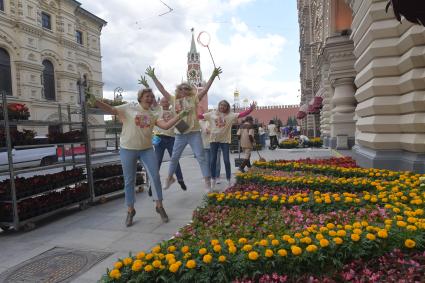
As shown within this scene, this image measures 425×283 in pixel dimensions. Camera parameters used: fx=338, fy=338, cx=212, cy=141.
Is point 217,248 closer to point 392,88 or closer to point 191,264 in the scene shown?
point 191,264

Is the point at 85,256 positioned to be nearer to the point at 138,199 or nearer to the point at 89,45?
the point at 138,199

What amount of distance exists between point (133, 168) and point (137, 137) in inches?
19.9

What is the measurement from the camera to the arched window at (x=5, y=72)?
27.0m

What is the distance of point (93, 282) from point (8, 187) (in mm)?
2887

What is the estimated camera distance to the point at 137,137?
16.2ft

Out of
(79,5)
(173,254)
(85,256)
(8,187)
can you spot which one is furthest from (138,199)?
(79,5)

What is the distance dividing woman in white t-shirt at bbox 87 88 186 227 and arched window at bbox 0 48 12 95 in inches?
1060

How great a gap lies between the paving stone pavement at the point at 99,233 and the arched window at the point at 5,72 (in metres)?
25.8

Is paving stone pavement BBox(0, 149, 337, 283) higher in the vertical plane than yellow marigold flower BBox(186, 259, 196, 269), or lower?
lower

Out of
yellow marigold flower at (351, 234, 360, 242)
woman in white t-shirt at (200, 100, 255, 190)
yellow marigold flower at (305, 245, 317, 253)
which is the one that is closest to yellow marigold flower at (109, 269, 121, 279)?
yellow marigold flower at (305, 245, 317, 253)

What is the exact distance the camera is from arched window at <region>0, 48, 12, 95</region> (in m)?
27.0

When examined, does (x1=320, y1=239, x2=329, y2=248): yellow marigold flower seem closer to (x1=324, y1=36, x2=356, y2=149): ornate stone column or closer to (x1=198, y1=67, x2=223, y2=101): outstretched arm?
(x1=198, y1=67, x2=223, y2=101): outstretched arm

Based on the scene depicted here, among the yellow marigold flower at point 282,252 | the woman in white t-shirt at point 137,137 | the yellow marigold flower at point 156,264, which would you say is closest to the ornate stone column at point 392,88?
the woman in white t-shirt at point 137,137

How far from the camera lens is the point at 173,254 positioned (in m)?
2.69
